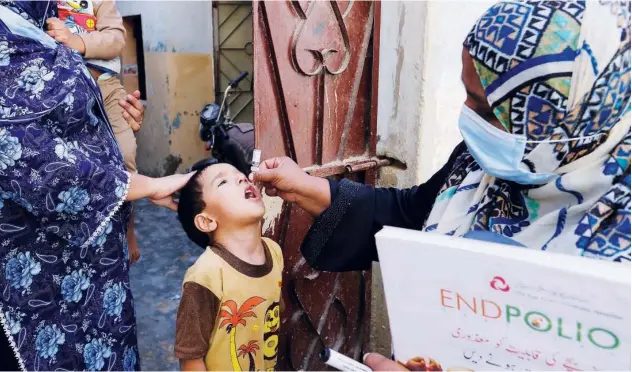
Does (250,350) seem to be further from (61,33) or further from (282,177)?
(61,33)

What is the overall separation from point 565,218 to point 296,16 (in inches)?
48.2

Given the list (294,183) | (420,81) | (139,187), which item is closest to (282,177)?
(294,183)

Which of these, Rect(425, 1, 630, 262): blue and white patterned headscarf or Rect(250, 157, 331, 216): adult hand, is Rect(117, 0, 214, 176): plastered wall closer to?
Rect(250, 157, 331, 216): adult hand

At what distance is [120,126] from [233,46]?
4284 mm

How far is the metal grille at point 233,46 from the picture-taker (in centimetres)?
639

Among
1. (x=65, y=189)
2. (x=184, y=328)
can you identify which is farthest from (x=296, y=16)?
(x=184, y=328)

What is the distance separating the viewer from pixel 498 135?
112cm

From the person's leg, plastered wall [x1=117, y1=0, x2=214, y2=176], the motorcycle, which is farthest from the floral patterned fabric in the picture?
plastered wall [x1=117, y1=0, x2=214, y2=176]

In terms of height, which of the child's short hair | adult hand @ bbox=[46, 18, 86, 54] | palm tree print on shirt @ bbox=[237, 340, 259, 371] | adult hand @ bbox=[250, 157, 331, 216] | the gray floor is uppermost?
adult hand @ bbox=[46, 18, 86, 54]

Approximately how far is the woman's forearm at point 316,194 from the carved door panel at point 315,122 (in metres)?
0.28

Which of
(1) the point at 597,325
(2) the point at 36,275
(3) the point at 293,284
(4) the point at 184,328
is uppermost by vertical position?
(1) the point at 597,325

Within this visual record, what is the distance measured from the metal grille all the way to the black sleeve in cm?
479

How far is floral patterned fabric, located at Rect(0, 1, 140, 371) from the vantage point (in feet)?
4.52

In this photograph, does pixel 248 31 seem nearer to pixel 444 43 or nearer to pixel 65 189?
pixel 444 43
